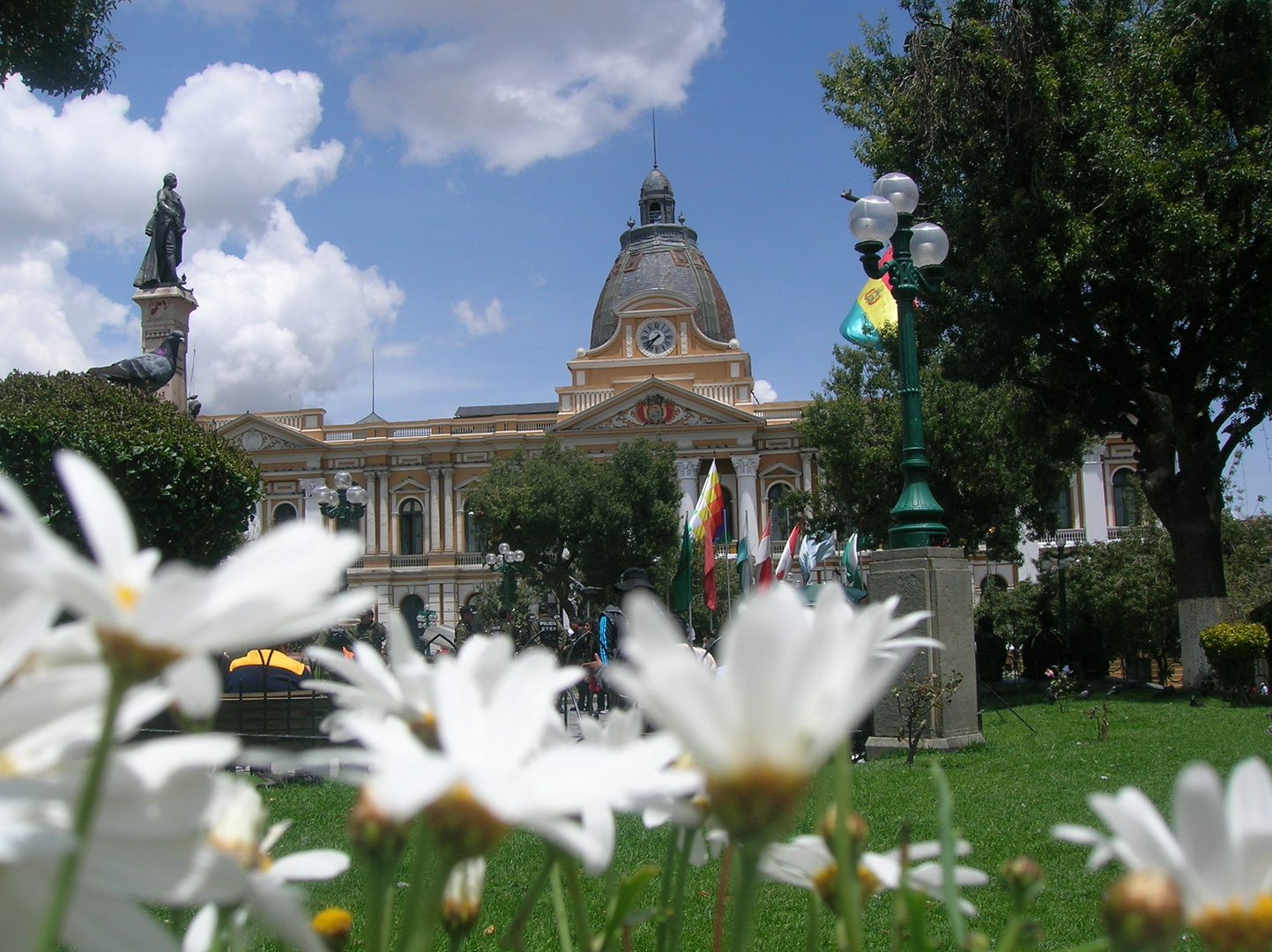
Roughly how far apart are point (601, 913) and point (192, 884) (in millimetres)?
3496

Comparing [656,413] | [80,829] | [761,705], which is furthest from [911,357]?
[656,413]

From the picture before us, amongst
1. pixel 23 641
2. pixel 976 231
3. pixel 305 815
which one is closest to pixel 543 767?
pixel 23 641

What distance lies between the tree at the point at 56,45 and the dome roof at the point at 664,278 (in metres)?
31.6

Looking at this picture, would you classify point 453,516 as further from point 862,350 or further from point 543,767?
point 543,767

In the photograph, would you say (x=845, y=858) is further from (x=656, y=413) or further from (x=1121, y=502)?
(x=1121, y=502)

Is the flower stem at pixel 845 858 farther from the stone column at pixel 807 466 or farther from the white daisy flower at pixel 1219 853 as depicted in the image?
the stone column at pixel 807 466

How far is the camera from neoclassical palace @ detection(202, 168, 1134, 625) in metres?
37.0

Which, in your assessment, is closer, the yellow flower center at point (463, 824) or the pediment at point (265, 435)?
the yellow flower center at point (463, 824)

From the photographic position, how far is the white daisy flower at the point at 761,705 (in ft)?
1.20

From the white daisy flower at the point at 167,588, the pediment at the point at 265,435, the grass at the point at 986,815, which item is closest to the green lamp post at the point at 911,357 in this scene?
the grass at the point at 986,815

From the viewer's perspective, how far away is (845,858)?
0.54m

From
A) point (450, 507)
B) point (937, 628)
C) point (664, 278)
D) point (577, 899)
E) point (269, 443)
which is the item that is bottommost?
point (937, 628)

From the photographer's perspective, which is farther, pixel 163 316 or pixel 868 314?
pixel 868 314

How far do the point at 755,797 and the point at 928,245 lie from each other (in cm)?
825
